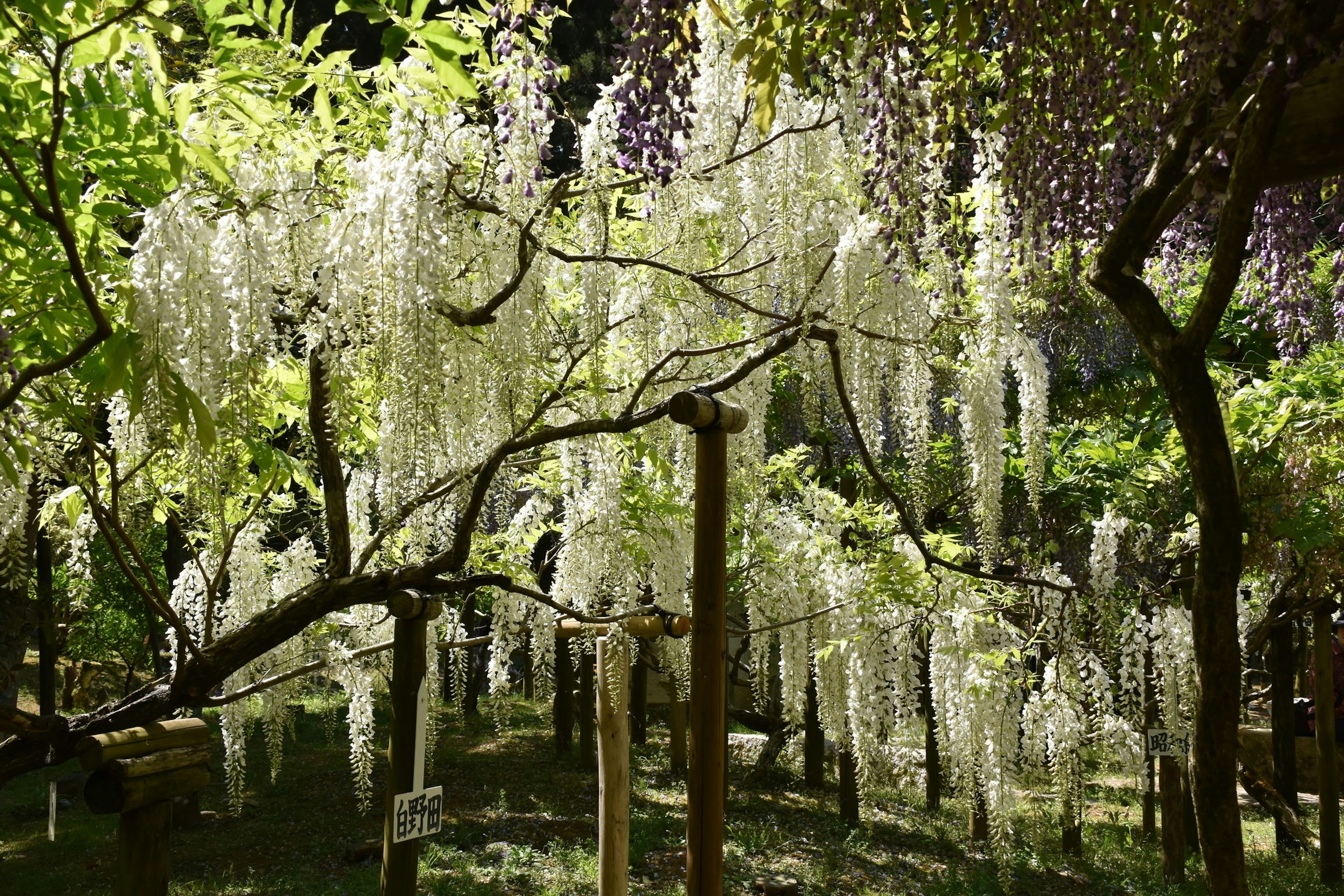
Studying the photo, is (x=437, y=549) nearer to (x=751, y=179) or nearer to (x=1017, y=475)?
(x=751, y=179)

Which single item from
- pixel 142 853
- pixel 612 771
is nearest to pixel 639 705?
pixel 612 771

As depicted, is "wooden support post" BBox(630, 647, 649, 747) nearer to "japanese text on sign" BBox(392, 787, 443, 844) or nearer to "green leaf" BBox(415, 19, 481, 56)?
"japanese text on sign" BBox(392, 787, 443, 844)

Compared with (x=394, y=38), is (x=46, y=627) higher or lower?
lower

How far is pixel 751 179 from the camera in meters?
3.96

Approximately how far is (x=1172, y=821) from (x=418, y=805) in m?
4.43

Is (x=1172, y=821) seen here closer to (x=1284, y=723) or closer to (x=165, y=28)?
(x=1284, y=723)

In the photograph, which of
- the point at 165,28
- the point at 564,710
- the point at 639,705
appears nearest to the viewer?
the point at 165,28

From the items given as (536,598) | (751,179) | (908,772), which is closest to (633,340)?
(751,179)

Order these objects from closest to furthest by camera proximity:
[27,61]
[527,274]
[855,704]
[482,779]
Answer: [27,61], [527,274], [855,704], [482,779]

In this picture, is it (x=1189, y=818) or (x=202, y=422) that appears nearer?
(x=202, y=422)

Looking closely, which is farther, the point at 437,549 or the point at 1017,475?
the point at 1017,475

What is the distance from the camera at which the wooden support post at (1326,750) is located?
227 inches

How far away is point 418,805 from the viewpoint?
9.04 ft

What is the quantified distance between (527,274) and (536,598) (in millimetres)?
1006
